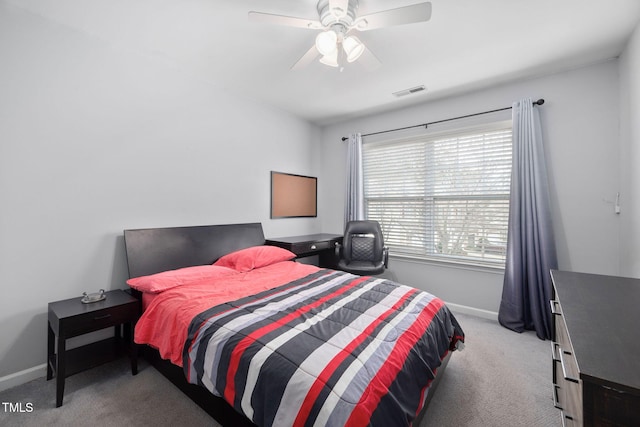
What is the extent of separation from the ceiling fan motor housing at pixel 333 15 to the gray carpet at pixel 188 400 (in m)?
2.57

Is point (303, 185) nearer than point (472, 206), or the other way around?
point (472, 206)

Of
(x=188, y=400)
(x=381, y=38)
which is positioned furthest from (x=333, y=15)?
(x=188, y=400)

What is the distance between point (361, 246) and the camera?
12.3 feet

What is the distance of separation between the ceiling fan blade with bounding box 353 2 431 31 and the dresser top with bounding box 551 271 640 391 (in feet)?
5.44

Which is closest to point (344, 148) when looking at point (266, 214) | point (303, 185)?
point (303, 185)

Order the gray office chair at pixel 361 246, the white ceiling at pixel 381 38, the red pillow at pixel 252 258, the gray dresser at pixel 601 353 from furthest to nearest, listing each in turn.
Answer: the gray office chair at pixel 361 246
the red pillow at pixel 252 258
the white ceiling at pixel 381 38
the gray dresser at pixel 601 353

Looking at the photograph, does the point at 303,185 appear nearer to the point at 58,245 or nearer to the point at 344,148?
the point at 344,148

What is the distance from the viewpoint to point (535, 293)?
2615mm

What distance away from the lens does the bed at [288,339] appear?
3.45 ft

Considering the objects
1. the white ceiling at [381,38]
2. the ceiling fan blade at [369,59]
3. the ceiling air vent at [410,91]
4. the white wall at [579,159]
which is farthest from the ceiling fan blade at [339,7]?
the white wall at [579,159]

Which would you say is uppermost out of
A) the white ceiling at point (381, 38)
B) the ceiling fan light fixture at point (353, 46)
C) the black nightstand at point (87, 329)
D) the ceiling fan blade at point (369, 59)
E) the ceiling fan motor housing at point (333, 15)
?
the white ceiling at point (381, 38)

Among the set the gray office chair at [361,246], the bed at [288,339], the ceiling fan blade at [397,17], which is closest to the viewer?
the bed at [288,339]

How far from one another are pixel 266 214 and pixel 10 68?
2.52m

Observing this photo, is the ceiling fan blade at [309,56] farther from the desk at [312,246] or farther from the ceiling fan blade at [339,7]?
the desk at [312,246]
